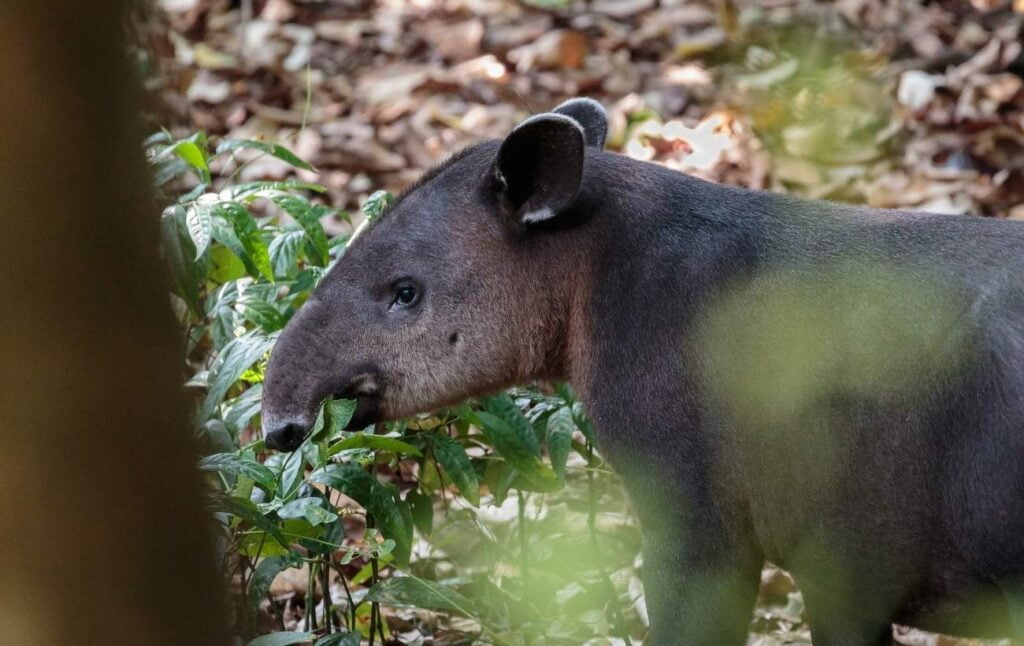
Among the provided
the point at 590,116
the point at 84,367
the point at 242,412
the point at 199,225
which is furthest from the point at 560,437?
the point at 84,367

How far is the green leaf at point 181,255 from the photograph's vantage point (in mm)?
5277

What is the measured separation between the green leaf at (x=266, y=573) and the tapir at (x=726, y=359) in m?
0.43

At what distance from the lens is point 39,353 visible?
215cm

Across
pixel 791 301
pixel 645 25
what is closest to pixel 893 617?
pixel 791 301

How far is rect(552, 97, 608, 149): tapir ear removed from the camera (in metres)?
5.76

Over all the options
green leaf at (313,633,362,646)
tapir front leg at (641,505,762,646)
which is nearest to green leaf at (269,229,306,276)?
green leaf at (313,633,362,646)

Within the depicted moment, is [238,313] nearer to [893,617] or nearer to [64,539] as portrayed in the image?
[893,617]

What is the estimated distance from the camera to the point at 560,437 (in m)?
5.50

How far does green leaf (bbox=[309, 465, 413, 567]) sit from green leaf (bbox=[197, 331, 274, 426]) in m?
0.48

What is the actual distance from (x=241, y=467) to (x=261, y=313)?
1.04m

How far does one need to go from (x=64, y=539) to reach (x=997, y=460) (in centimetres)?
296

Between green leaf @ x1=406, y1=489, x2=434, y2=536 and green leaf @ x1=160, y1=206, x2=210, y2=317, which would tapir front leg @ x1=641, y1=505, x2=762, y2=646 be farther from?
green leaf @ x1=160, y1=206, x2=210, y2=317

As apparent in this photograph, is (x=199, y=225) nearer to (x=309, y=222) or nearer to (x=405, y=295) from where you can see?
(x=309, y=222)

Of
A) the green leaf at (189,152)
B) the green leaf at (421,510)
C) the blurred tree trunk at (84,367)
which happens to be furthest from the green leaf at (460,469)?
the blurred tree trunk at (84,367)
